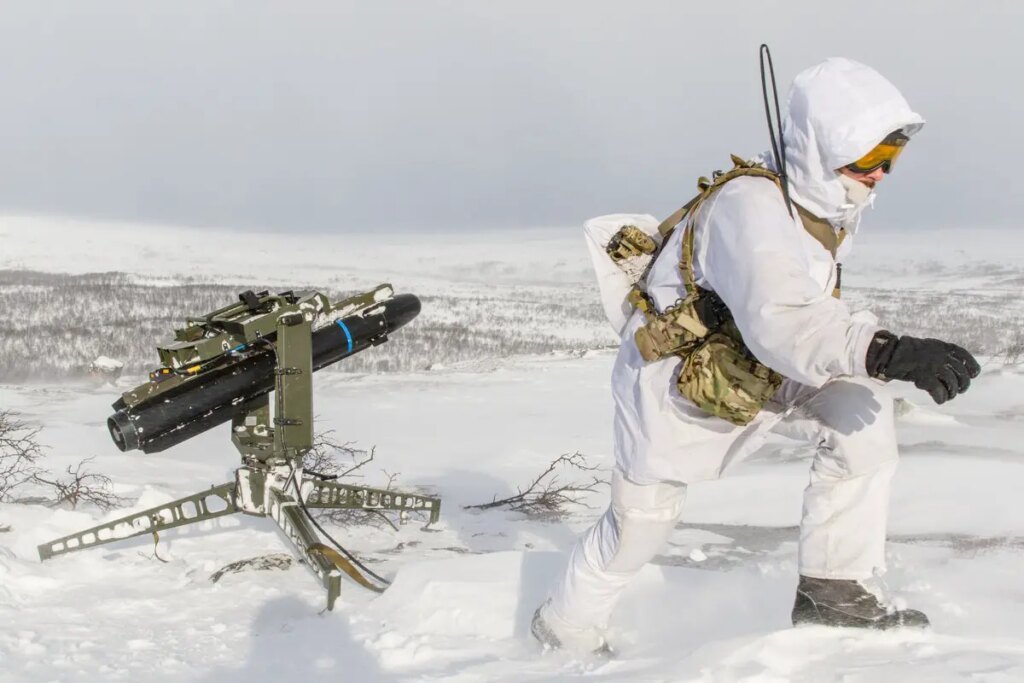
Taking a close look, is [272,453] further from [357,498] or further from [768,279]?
[768,279]

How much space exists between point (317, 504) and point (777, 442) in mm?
3834

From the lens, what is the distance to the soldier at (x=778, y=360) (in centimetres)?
239

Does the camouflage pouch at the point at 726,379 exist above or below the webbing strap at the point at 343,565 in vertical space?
above

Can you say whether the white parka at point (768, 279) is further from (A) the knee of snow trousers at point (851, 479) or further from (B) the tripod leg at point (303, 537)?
(B) the tripod leg at point (303, 537)

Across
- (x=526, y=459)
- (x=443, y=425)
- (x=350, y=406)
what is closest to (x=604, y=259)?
(x=526, y=459)

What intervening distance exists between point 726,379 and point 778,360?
0.26 m

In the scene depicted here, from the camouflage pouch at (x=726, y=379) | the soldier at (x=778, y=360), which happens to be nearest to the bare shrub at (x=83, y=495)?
the soldier at (x=778, y=360)

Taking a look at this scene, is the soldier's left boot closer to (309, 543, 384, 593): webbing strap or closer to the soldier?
the soldier

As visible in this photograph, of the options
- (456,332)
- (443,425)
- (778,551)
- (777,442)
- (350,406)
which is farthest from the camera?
(456,332)

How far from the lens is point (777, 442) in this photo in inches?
277

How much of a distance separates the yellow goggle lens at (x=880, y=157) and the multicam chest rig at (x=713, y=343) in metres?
0.19

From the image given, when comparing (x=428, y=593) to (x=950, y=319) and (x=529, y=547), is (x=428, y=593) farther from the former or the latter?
(x=950, y=319)

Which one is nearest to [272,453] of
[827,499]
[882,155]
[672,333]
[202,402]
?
[202,402]

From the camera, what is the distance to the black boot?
9.00ft
